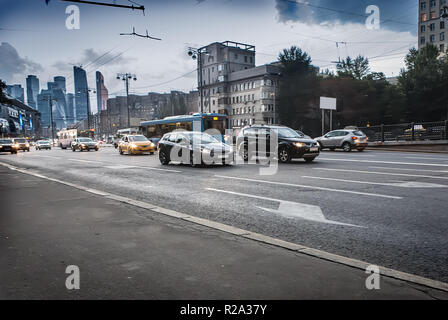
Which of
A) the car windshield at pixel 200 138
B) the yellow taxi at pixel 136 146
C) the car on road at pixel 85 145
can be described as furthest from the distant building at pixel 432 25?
the car windshield at pixel 200 138

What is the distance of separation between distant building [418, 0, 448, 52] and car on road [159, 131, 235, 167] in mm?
100869

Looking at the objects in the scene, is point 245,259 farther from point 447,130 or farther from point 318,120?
point 318,120

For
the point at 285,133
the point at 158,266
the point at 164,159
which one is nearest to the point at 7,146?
the point at 164,159

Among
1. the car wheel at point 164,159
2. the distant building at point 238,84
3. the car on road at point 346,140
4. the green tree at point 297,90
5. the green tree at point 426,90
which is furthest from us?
the distant building at point 238,84

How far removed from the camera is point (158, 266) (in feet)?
11.6

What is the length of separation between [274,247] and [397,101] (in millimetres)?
Answer: 58779

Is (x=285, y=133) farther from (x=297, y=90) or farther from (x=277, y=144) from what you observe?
(x=297, y=90)

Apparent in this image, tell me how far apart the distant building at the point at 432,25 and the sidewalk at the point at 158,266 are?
110 meters

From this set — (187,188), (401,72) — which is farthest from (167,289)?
(401,72)

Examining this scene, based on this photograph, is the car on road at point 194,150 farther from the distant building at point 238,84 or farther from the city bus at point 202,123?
the distant building at point 238,84

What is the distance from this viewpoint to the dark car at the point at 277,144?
1506 centimetres

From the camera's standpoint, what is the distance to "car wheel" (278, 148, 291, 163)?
15212mm

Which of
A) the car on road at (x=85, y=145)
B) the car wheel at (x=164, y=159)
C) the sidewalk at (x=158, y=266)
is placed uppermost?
the car on road at (x=85, y=145)

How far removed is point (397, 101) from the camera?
181 feet
